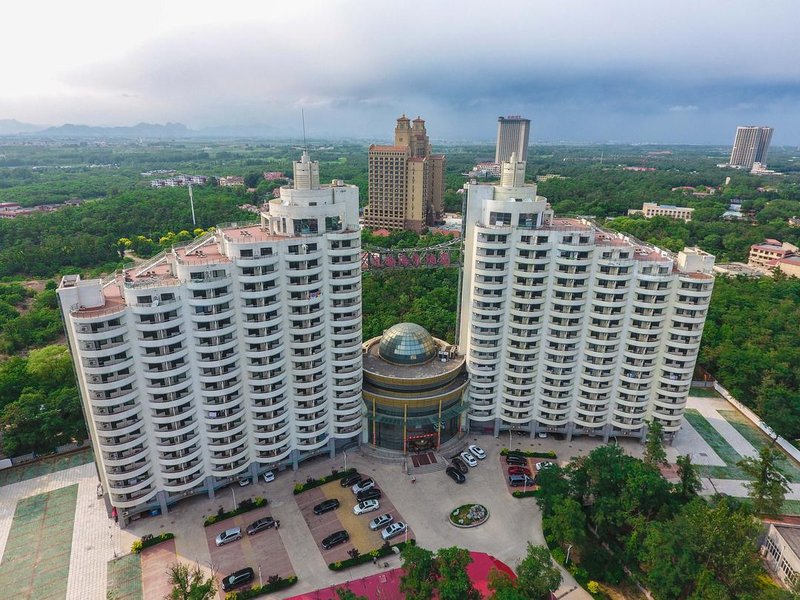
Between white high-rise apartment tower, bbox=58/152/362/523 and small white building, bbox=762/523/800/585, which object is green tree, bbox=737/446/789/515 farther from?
white high-rise apartment tower, bbox=58/152/362/523

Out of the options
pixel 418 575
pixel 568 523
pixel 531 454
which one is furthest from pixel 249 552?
pixel 531 454

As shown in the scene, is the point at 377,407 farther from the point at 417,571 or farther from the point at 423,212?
the point at 423,212

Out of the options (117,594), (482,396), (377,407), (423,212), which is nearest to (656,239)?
(423,212)

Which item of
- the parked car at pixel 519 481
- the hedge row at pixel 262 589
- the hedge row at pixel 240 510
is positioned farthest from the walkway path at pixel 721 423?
the hedge row at pixel 240 510

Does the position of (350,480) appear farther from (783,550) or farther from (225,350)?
(783,550)

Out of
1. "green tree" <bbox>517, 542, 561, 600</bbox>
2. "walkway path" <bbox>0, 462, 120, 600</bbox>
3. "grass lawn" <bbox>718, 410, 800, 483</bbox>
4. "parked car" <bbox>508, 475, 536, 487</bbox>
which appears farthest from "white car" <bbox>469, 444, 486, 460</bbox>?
"walkway path" <bbox>0, 462, 120, 600</bbox>
